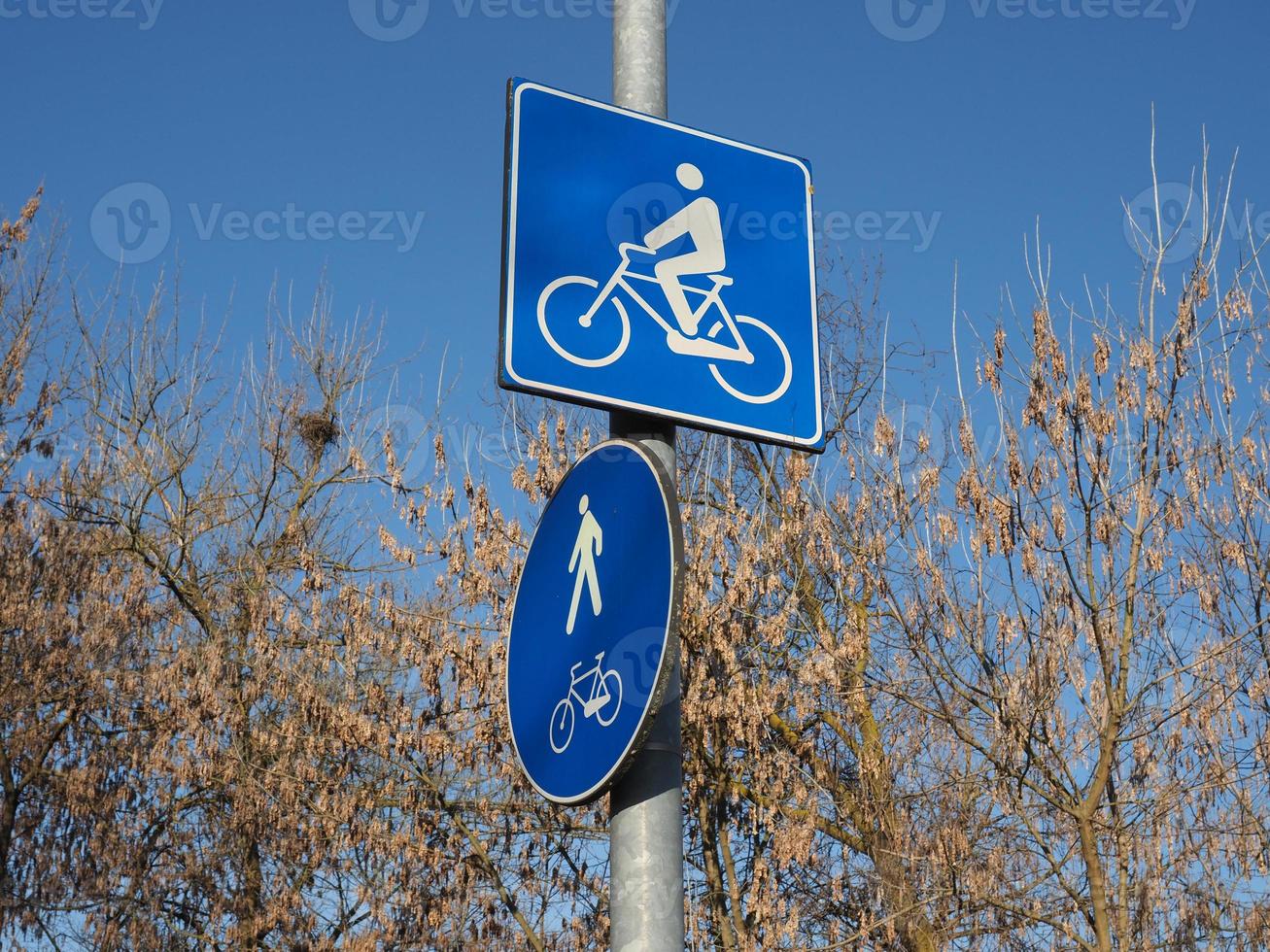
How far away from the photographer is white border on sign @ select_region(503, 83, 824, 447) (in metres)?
2.58

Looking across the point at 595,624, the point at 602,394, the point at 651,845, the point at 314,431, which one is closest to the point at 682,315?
the point at 602,394

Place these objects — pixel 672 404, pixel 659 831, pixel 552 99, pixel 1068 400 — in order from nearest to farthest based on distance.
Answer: pixel 659 831 → pixel 672 404 → pixel 552 99 → pixel 1068 400

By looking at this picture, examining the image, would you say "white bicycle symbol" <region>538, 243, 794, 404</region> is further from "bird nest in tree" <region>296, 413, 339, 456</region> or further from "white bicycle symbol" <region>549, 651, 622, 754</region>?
"bird nest in tree" <region>296, 413, 339, 456</region>

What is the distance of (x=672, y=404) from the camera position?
2635mm

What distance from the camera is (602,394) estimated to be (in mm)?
2592

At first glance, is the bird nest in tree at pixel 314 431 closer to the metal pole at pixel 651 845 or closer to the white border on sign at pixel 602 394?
the white border on sign at pixel 602 394

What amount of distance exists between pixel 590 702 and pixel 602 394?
616 mm

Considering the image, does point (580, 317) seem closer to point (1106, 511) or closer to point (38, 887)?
point (1106, 511)

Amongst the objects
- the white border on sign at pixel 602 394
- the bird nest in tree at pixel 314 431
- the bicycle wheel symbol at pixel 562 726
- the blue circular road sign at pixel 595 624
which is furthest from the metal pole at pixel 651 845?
the bird nest in tree at pixel 314 431

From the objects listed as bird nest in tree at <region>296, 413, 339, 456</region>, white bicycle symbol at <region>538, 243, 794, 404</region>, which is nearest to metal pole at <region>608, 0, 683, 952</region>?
white bicycle symbol at <region>538, 243, 794, 404</region>

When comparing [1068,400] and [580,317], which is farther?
[1068,400]

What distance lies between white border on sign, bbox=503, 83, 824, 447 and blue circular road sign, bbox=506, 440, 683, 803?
13 centimetres

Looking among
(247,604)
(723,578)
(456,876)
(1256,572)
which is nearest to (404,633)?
(456,876)

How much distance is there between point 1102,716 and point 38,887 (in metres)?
9.99
